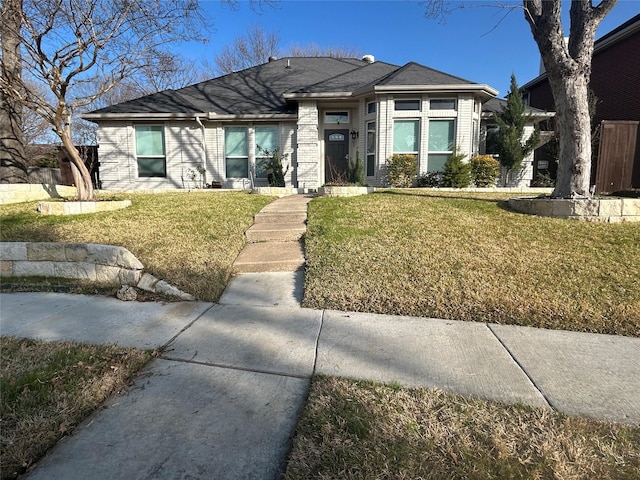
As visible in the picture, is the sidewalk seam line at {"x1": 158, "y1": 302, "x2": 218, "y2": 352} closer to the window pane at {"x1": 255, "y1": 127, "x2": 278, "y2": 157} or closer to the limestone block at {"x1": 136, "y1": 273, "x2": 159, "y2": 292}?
the limestone block at {"x1": 136, "y1": 273, "x2": 159, "y2": 292}

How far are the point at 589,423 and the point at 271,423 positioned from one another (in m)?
1.70

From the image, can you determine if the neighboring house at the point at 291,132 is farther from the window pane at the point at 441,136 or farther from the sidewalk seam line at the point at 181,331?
the sidewalk seam line at the point at 181,331

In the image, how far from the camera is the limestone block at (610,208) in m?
5.68

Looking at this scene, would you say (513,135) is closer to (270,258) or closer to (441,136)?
(441,136)

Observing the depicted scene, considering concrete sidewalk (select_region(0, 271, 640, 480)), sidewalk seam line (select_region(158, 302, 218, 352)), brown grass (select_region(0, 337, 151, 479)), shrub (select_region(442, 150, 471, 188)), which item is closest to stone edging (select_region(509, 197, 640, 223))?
concrete sidewalk (select_region(0, 271, 640, 480))

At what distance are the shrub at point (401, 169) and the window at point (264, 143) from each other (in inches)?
158

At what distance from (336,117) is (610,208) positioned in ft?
28.5

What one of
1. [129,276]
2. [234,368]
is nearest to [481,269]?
[234,368]

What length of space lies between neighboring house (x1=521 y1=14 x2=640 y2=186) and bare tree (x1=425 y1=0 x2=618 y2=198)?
7620 mm

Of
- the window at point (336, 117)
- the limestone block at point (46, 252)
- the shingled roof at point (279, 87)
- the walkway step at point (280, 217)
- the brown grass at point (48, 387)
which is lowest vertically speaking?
the brown grass at point (48, 387)

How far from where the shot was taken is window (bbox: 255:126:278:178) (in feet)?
40.7

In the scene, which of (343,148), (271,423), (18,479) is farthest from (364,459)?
(343,148)

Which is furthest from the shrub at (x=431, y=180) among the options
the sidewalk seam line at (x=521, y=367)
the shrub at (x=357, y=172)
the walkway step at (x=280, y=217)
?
the sidewalk seam line at (x=521, y=367)

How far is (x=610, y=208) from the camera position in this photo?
5695mm
